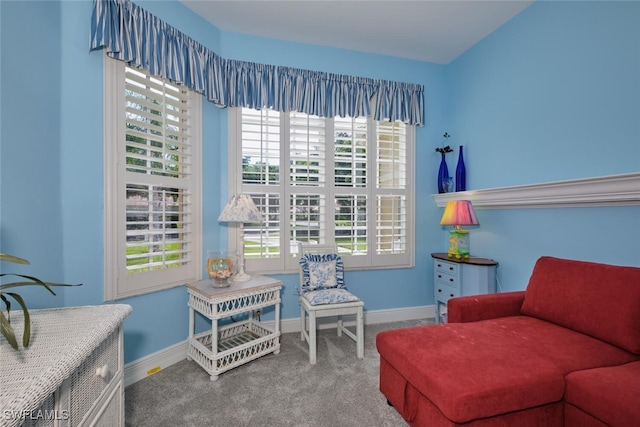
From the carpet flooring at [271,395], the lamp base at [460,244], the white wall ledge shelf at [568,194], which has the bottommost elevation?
the carpet flooring at [271,395]

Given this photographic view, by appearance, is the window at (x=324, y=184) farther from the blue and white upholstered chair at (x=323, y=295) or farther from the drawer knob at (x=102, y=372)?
the drawer knob at (x=102, y=372)

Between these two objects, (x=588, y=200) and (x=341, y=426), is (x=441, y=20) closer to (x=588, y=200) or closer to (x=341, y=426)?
(x=588, y=200)

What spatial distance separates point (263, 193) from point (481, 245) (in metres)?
2.21

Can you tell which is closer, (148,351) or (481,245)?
(148,351)

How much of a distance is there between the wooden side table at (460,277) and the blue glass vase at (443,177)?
74 cm

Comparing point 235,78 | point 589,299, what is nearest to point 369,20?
point 235,78

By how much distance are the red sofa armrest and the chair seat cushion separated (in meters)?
0.77

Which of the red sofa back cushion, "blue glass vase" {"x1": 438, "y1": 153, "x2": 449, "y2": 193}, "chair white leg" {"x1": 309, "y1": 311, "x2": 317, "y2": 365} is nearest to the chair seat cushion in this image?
"chair white leg" {"x1": 309, "y1": 311, "x2": 317, "y2": 365}

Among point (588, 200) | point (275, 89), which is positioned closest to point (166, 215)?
point (275, 89)

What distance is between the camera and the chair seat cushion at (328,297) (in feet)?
7.96

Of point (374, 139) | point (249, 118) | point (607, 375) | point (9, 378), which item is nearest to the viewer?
point (9, 378)

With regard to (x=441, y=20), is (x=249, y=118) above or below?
below

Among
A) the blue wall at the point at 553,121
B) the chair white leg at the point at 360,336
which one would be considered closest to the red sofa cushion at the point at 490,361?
the chair white leg at the point at 360,336

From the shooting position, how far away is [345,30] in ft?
9.18
